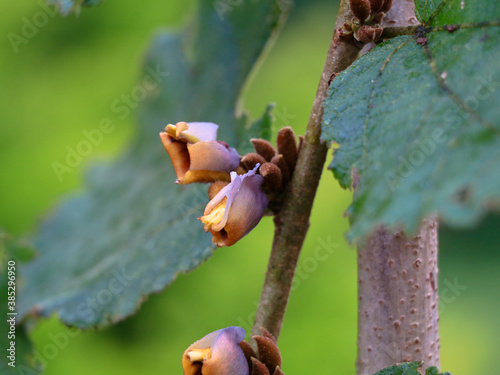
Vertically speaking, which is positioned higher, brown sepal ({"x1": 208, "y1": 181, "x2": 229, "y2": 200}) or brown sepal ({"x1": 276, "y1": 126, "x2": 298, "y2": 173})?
brown sepal ({"x1": 208, "y1": 181, "x2": 229, "y2": 200})

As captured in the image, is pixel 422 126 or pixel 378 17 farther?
pixel 378 17

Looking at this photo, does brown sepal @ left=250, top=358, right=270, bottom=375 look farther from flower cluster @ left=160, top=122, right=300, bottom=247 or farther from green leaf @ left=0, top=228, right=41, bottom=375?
green leaf @ left=0, top=228, right=41, bottom=375

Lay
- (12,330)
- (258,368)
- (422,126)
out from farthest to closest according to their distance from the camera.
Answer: (12,330) < (258,368) < (422,126)

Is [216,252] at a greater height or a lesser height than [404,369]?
lesser

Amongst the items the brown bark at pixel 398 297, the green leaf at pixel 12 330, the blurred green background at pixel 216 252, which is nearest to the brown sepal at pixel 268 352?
the brown bark at pixel 398 297

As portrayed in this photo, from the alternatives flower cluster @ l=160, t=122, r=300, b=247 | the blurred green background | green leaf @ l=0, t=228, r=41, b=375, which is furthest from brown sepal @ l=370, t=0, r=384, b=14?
the blurred green background

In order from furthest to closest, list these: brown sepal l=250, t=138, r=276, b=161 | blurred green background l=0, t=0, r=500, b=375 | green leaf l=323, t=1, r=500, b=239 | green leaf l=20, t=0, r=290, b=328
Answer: blurred green background l=0, t=0, r=500, b=375
green leaf l=20, t=0, r=290, b=328
brown sepal l=250, t=138, r=276, b=161
green leaf l=323, t=1, r=500, b=239

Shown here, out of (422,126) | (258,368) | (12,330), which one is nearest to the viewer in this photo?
(422,126)

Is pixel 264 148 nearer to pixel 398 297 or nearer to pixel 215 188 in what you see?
pixel 215 188

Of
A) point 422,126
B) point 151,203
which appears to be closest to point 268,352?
point 422,126
